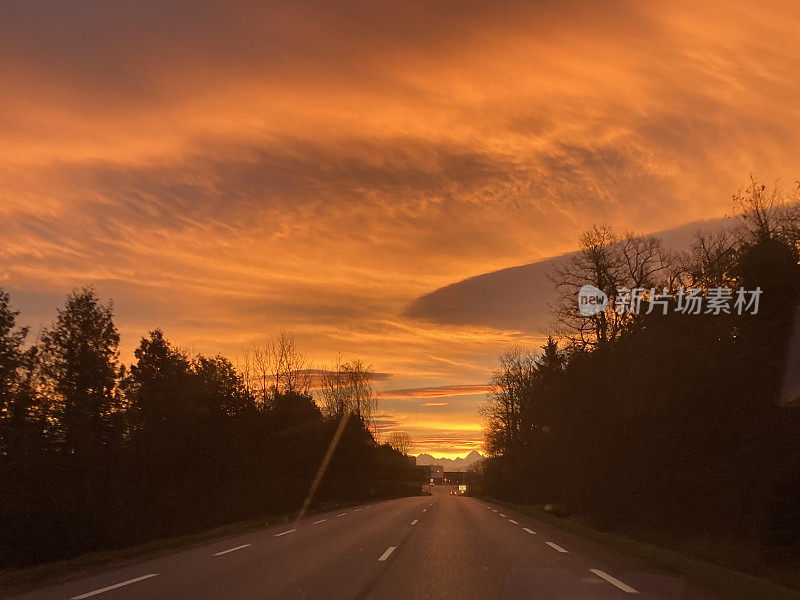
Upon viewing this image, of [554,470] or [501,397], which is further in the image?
[501,397]

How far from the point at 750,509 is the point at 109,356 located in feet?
95.6

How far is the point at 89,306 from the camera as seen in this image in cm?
3353

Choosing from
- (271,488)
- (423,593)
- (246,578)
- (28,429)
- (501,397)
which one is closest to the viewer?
(423,593)

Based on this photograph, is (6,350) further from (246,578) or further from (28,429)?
(246,578)

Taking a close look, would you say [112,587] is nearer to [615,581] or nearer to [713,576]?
[615,581]

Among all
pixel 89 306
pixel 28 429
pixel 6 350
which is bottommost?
pixel 28 429

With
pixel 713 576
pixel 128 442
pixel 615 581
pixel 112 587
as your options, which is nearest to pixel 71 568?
pixel 112 587

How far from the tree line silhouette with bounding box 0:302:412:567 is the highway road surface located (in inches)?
390

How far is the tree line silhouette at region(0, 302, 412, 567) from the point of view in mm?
24062

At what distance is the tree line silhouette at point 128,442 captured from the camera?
24.1 metres

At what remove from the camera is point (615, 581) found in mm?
10516

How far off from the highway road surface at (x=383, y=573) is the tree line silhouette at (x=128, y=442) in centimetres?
991

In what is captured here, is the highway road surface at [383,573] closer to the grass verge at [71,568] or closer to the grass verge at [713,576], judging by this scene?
the grass verge at [713,576]

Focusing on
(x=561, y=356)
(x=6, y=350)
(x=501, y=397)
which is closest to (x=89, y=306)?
(x=6, y=350)
